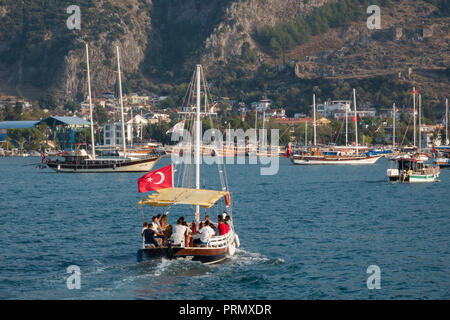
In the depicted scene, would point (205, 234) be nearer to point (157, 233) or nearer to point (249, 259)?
point (157, 233)

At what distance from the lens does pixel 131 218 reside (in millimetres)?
56875

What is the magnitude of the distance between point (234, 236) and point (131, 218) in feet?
65.9

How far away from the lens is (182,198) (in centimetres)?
3678

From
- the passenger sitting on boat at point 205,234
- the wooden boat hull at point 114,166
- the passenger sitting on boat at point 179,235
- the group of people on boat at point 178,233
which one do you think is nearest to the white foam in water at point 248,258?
the group of people on boat at point 178,233

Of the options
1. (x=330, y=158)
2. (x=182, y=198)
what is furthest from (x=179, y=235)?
(x=330, y=158)

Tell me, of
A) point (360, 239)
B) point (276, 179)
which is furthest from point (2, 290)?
point (276, 179)

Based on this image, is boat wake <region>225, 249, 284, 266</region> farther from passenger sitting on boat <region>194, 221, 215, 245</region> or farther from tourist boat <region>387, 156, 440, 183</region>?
tourist boat <region>387, 156, 440, 183</region>

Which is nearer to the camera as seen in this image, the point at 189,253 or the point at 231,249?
the point at 189,253

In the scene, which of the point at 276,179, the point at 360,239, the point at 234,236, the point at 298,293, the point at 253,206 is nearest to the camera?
the point at 298,293

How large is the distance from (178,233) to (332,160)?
388 feet

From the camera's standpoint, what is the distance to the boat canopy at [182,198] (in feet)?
119

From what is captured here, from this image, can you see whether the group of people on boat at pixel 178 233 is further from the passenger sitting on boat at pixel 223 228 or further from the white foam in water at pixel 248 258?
the white foam in water at pixel 248 258

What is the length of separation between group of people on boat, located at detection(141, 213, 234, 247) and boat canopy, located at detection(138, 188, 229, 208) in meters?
0.83
